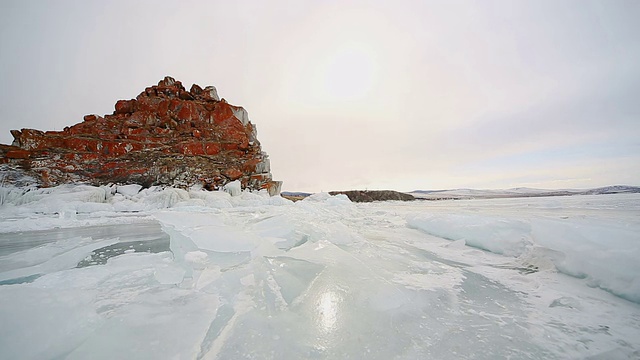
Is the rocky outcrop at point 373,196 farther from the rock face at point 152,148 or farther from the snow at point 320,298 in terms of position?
the snow at point 320,298

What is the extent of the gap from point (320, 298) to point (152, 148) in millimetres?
18267

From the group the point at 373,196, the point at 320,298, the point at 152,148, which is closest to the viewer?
the point at 320,298

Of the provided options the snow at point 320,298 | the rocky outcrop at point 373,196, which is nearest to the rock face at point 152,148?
the snow at point 320,298

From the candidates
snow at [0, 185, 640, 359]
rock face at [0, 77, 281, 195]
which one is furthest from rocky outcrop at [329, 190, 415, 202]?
snow at [0, 185, 640, 359]

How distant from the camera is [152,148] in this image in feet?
50.8

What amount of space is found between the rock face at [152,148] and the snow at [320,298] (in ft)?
43.3

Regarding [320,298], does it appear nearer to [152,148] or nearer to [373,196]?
[152,148]

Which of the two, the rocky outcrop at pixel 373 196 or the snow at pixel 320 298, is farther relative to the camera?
the rocky outcrop at pixel 373 196

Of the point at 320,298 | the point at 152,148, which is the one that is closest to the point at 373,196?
the point at 152,148

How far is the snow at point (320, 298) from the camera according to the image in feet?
3.81

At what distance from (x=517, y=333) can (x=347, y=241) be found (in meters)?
2.53

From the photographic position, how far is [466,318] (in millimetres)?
1484

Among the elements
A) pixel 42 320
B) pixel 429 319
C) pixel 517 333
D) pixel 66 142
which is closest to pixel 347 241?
pixel 429 319

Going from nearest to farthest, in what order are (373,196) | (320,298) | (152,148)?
(320,298)
(152,148)
(373,196)
